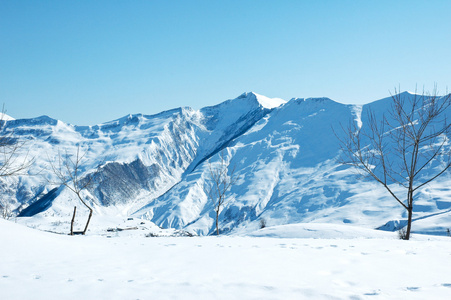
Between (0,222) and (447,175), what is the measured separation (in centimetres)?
15666

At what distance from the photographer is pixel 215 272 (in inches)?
279

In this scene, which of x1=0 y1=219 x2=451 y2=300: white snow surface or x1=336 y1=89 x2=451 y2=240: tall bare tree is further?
x1=336 y1=89 x2=451 y2=240: tall bare tree

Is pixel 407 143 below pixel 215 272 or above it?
above

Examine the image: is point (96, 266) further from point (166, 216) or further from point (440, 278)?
point (166, 216)

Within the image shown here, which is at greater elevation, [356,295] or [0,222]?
[0,222]

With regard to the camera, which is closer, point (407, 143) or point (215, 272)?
point (215, 272)

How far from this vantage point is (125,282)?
6496 millimetres

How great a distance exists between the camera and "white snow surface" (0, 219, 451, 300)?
567 centimetres

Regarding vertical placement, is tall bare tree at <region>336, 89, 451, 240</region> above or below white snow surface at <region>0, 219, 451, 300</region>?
above

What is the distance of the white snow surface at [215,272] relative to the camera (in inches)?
223

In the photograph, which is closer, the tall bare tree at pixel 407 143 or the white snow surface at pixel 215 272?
the white snow surface at pixel 215 272

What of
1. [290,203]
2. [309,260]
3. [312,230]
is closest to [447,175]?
[290,203]

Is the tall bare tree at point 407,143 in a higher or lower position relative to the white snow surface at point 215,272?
higher

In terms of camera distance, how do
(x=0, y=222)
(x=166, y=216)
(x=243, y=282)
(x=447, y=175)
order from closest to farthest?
(x=243, y=282) < (x=0, y=222) < (x=447, y=175) < (x=166, y=216)
